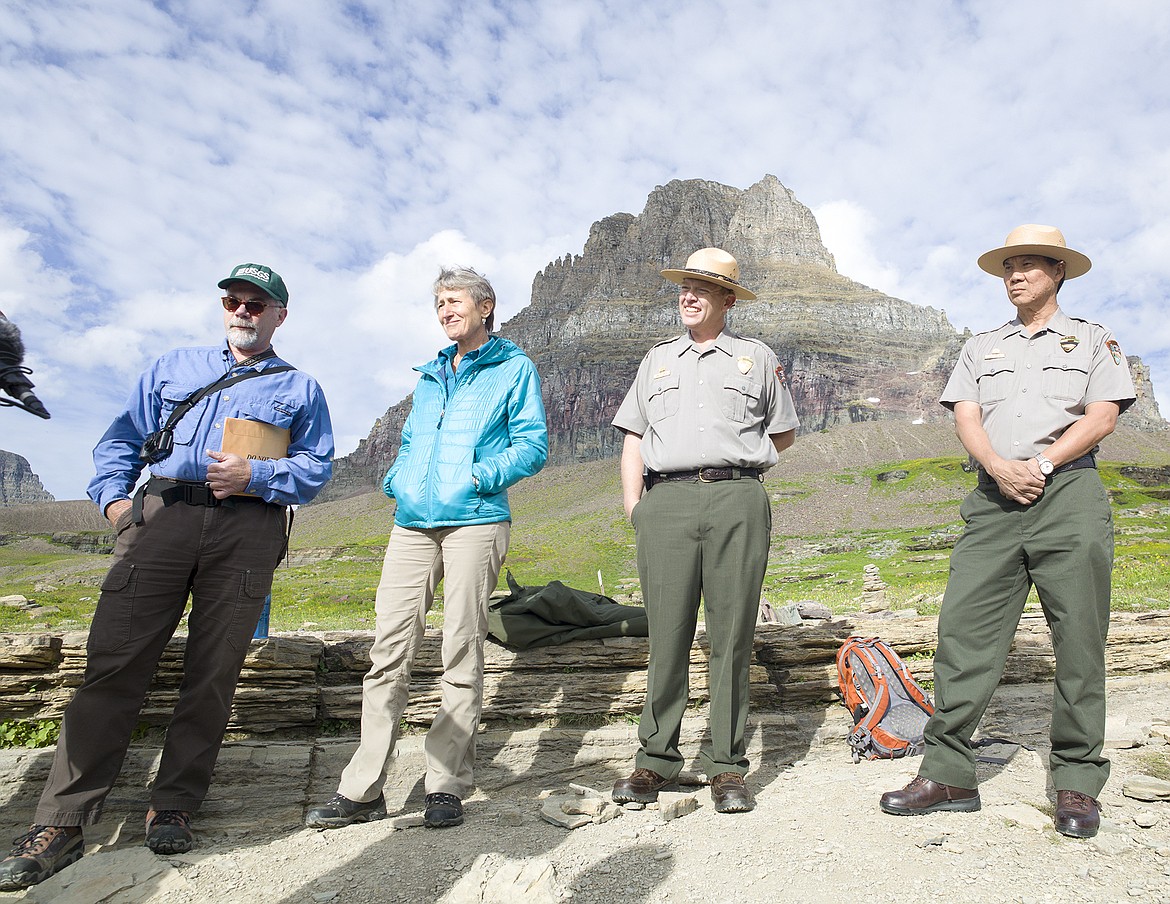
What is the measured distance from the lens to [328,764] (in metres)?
5.20

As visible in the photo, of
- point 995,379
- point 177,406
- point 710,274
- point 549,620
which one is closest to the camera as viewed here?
point 177,406

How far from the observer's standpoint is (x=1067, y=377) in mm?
4375

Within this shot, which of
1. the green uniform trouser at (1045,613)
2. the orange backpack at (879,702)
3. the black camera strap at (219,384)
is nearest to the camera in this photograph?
the green uniform trouser at (1045,613)

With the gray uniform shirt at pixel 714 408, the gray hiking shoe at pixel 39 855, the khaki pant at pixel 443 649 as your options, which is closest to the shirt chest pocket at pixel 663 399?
the gray uniform shirt at pixel 714 408

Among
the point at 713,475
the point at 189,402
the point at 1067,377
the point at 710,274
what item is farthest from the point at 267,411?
the point at 1067,377

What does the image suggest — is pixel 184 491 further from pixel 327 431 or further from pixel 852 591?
pixel 852 591

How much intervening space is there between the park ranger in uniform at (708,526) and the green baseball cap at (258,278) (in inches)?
100.0

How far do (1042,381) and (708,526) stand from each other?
6.99 ft

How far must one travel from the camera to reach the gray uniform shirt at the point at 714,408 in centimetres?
472

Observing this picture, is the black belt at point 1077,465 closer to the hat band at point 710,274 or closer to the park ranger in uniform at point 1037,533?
the park ranger in uniform at point 1037,533

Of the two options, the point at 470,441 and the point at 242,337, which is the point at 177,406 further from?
the point at 470,441

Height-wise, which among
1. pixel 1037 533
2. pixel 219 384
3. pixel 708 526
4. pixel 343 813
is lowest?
pixel 343 813

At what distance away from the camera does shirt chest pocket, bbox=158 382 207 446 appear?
442cm

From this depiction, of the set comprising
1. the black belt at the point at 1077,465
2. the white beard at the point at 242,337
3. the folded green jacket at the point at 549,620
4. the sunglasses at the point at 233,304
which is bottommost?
the folded green jacket at the point at 549,620
